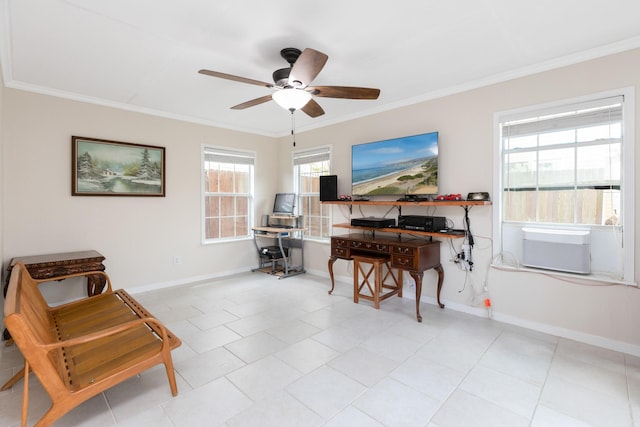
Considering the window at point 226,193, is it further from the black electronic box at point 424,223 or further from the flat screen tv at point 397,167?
the black electronic box at point 424,223

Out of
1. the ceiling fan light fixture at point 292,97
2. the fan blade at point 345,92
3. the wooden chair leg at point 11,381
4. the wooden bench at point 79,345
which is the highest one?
the fan blade at point 345,92

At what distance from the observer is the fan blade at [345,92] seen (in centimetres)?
255

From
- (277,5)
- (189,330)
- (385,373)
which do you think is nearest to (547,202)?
(385,373)

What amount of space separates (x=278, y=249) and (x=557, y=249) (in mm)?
3827

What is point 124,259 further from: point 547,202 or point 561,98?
point 561,98

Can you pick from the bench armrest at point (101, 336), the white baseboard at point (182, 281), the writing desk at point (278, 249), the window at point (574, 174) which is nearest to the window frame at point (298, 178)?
the writing desk at point (278, 249)

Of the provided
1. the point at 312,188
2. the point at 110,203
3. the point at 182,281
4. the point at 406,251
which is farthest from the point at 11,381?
the point at 312,188

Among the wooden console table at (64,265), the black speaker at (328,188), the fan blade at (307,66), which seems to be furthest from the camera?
the black speaker at (328,188)

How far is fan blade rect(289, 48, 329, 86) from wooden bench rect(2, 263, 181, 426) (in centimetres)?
194

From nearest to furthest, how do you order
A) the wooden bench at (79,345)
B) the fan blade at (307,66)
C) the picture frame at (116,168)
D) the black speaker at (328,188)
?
the wooden bench at (79,345) → the fan blade at (307,66) → the picture frame at (116,168) → the black speaker at (328,188)

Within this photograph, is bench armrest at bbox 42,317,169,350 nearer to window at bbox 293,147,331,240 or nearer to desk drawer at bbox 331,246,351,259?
desk drawer at bbox 331,246,351,259

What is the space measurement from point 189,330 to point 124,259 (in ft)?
5.78

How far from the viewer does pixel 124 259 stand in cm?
405

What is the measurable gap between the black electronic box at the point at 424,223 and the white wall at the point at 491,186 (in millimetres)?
267
